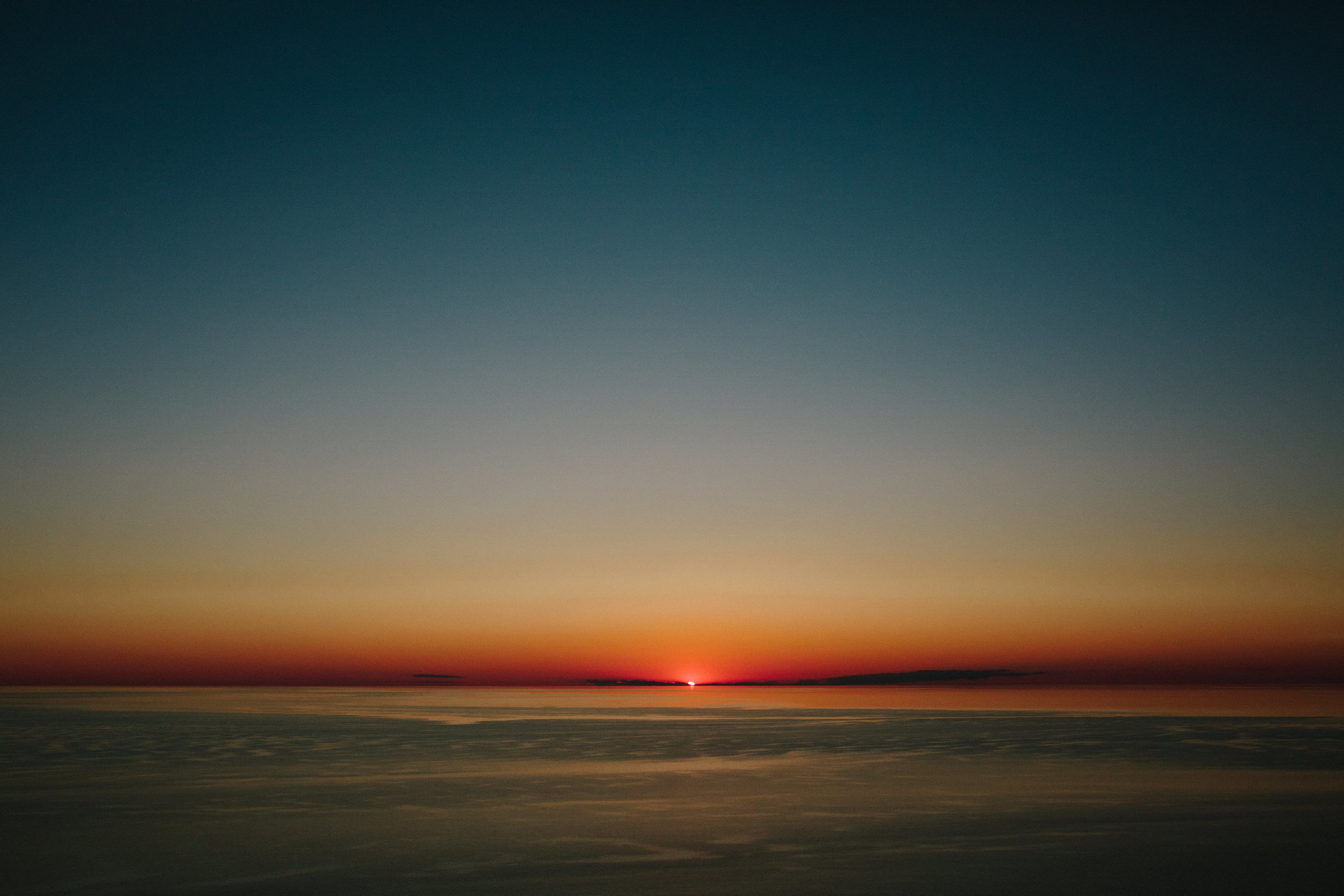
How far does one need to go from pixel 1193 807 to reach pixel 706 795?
8016 mm

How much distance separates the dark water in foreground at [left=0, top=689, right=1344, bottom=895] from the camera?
12.3 meters

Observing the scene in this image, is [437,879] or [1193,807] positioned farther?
[1193,807]

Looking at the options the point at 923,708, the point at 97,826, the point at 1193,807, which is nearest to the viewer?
the point at 97,826

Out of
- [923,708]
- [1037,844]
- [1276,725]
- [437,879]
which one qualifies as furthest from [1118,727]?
[437,879]

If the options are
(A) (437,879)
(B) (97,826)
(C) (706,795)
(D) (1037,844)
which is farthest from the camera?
(C) (706,795)

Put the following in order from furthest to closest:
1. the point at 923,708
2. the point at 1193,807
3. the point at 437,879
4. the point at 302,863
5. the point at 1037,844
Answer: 1. the point at 923,708
2. the point at 1193,807
3. the point at 1037,844
4. the point at 302,863
5. the point at 437,879

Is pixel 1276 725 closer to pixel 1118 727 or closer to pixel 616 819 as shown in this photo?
pixel 1118 727

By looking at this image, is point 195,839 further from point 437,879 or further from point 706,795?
point 706,795

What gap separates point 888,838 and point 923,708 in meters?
53.7

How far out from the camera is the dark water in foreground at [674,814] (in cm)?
1228

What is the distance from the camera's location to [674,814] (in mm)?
17078

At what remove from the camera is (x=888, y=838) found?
14.8m

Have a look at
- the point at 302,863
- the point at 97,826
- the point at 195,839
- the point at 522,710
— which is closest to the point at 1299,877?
the point at 302,863

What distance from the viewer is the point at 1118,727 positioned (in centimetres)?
4191
